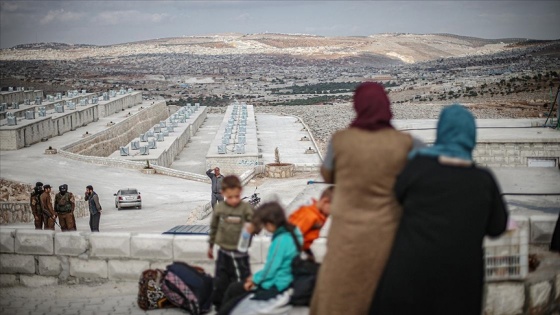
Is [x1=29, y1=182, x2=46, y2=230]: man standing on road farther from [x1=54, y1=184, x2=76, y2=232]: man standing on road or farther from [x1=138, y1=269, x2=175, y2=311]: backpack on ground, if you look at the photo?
[x1=138, y1=269, x2=175, y2=311]: backpack on ground

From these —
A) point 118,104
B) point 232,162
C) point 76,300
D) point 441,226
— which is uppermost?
point 441,226

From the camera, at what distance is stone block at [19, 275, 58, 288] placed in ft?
24.6

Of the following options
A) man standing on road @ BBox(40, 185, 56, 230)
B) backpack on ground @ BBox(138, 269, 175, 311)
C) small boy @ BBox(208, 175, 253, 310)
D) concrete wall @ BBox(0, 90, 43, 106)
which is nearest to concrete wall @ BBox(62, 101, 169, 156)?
concrete wall @ BBox(0, 90, 43, 106)

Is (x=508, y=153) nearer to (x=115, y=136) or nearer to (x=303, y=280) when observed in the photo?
(x=303, y=280)

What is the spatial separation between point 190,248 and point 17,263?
1922 mm

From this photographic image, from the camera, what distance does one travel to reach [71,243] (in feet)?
24.2

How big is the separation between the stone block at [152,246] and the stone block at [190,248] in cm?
6

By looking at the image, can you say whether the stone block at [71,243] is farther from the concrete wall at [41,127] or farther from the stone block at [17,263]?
the concrete wall at [41,127]

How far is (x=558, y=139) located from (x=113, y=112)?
4258 cm

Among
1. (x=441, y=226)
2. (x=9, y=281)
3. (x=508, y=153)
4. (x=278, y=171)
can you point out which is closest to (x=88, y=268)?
(x=9, y=281)

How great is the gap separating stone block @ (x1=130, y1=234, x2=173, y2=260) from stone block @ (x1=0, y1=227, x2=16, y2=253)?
1.31 meters

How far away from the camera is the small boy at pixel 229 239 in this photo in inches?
221

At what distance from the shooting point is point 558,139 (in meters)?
20.4

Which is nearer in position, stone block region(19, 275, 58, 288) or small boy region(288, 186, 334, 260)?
small boy region(288, 186, 334, 260)
